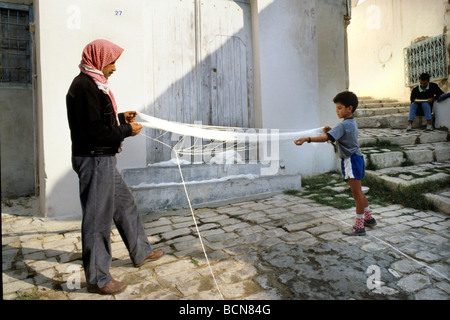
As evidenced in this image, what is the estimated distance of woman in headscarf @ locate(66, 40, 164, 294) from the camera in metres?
2.13

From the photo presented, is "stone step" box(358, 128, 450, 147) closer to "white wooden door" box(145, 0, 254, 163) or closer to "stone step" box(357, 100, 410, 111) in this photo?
"stone step" box(357, 100, 410, 111)

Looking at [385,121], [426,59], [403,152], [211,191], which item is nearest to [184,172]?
[211,191]

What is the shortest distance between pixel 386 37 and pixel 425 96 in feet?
16.5

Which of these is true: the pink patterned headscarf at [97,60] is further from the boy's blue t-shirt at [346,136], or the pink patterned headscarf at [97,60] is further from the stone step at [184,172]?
the stone step at [184,172]

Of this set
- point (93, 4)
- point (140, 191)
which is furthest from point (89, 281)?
point (93, 4)

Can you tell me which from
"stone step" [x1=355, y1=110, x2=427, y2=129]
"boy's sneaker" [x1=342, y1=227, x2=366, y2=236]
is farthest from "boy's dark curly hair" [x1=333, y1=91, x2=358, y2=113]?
"stone step" [x1=355, y1=110, x2=427, y2=129]

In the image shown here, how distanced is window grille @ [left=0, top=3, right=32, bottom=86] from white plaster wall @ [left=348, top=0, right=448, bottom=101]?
11.0m

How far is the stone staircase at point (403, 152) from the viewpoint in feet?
15.7

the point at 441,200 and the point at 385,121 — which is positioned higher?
the point at 385,121

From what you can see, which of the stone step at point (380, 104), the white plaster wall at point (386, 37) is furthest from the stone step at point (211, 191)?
the white plaster wall at point (386, 37)

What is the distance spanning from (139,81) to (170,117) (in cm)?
85

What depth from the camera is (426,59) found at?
9234 mm

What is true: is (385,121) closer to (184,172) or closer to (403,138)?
(403,138)
